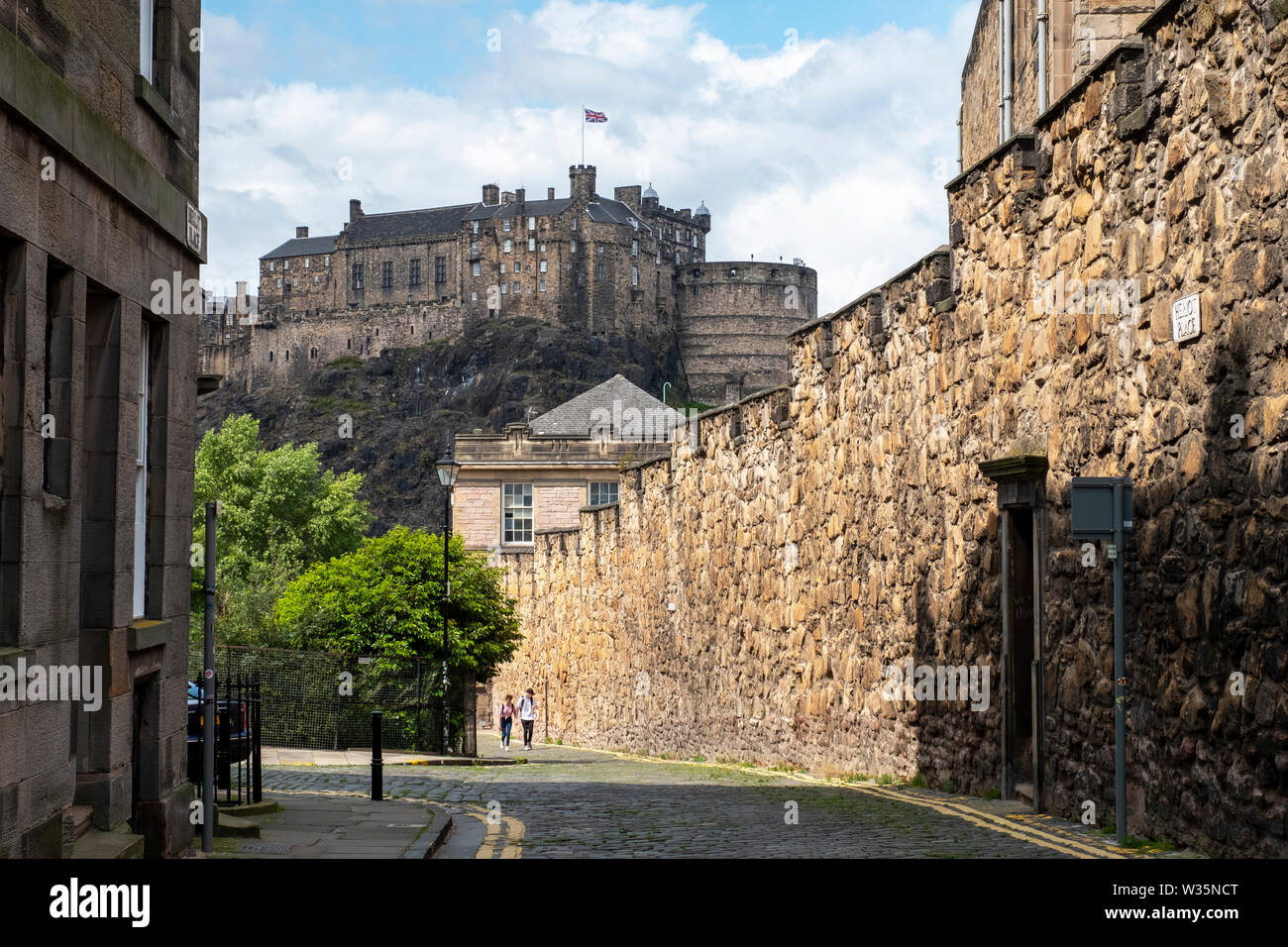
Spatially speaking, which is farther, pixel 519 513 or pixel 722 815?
pixel 519 513

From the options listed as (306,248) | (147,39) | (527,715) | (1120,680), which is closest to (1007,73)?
(1120,680)

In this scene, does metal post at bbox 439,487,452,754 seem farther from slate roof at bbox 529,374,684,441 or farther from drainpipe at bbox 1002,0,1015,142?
slate roof at bbox 529,374,684,441

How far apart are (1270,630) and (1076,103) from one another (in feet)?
15.2

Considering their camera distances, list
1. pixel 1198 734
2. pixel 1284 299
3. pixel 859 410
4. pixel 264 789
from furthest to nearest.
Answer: pixel 859 410 < pixel 264 789 < pixel 1198 734 < pixel 1284 299

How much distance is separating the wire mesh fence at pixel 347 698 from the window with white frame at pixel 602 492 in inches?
823

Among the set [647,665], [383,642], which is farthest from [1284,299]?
[383,642]

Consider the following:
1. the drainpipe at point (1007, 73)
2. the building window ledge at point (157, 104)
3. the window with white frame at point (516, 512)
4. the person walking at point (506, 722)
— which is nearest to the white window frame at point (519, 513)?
the window with white frame at point (516, 512)

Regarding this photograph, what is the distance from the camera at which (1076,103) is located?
11320 millimetres

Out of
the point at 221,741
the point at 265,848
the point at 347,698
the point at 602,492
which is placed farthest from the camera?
the point at 602,492

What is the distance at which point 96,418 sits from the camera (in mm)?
8344

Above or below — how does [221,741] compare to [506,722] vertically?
above

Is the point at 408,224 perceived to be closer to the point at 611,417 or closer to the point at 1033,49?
the point at 611,417

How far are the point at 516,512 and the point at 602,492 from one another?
9.27ft
